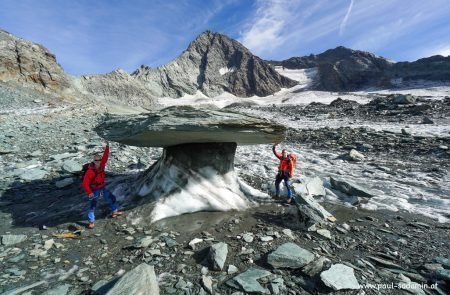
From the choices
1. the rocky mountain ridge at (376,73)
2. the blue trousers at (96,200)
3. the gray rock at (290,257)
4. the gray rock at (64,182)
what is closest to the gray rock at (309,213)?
the gray rock at (290,257)

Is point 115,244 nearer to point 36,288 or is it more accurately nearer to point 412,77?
point 36,288

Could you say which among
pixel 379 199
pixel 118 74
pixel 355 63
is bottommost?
pixel 379 199

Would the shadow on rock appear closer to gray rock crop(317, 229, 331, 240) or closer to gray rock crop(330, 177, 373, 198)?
gray rock crop(317, 229, 331, 240)

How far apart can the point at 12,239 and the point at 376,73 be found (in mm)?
99626

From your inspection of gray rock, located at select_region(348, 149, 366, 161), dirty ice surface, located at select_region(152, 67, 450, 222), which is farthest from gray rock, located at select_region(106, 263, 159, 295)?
gray rock, located at select_region(348, 149, 366, 161)

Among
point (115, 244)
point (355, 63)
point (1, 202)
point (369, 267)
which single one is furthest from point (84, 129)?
point (355, 63)

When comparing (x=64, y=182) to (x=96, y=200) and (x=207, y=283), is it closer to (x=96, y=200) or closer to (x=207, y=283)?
(x=96, y=200)

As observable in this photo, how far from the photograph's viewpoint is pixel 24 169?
11.0 m

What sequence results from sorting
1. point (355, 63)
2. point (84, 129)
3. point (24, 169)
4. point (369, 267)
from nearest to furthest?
point (369, 267) < point (24, 169) < point (84, 129) < point (355, 63)

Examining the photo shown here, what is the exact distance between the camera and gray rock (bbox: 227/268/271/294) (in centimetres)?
445

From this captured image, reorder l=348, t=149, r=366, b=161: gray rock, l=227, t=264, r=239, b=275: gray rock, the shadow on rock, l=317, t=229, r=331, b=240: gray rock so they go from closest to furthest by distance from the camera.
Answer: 1. l=227, t=264, r=239, b=275: gray rock
2. l=317, t=229, r=331, b=240: gray rock
3. the shadow on rock
4. l=348, t=149, r=366, b=161: gray rock

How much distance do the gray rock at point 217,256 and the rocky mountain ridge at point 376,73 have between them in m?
83.3

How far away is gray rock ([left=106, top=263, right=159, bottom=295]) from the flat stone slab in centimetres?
302

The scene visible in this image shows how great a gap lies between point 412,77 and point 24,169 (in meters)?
89.3
